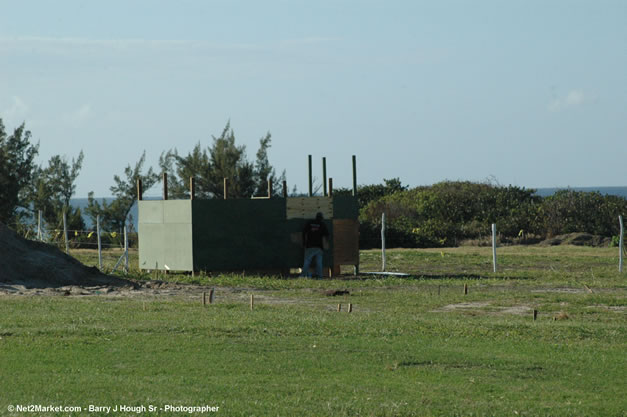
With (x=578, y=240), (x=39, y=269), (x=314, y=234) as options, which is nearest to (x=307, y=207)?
(x=314, y=234)

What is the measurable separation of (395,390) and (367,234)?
117 ft

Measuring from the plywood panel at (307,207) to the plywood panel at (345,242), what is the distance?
582 millimetres

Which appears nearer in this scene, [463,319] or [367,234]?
[463,319]

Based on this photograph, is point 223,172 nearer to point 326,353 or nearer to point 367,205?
point 367,205

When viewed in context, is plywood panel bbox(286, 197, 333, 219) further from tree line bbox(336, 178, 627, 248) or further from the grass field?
tree line bbox(336, 178, 627, 248)

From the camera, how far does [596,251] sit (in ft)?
127

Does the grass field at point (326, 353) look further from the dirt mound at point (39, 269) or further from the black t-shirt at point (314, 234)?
the black t-shirt at point (314, 234)

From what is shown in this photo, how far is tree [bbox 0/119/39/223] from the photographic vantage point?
4462 cm

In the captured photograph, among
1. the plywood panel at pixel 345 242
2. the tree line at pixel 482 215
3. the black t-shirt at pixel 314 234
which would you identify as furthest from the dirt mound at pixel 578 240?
the black t-shirt at pixel 314 234

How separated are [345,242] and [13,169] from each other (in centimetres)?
2191

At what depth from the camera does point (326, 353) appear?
12.1 meters

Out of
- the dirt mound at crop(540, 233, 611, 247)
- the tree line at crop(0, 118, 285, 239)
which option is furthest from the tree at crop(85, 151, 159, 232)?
the dirt mound at crop(540, 233, 611, 247)

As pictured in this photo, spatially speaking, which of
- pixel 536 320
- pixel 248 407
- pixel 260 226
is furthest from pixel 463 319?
pixel 260 226

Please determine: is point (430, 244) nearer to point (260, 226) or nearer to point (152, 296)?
point (260, 226)
